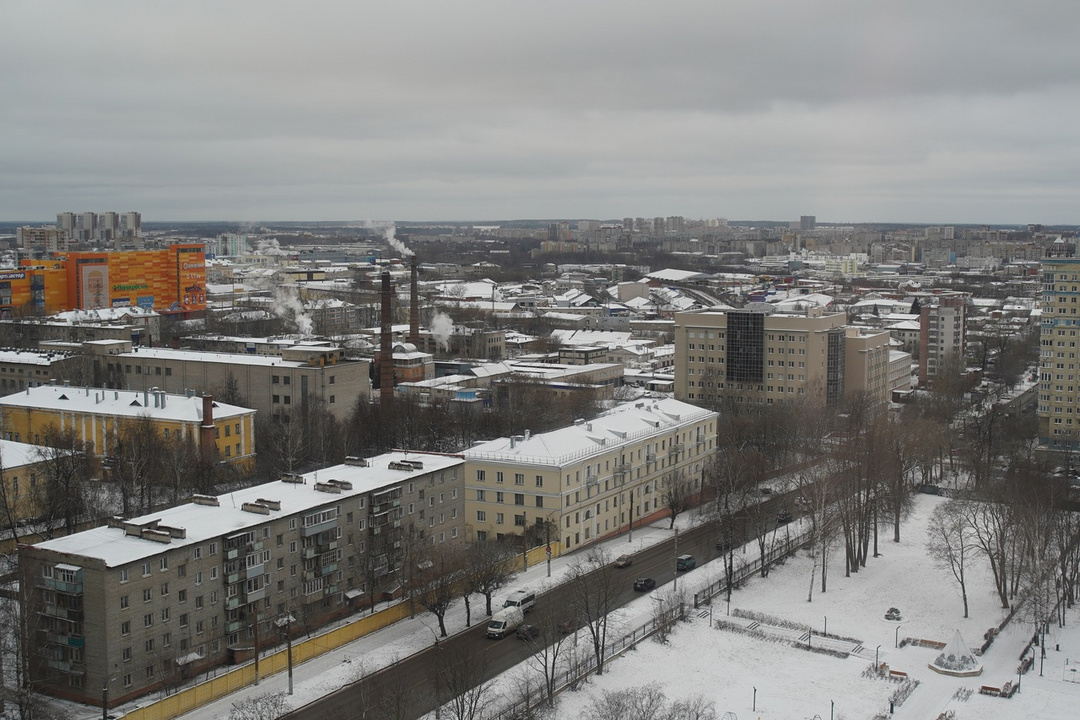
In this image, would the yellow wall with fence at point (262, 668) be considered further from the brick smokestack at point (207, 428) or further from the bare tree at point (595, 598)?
the brick smokestack at point (207, 428)

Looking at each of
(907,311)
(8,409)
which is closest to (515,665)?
(8,409)

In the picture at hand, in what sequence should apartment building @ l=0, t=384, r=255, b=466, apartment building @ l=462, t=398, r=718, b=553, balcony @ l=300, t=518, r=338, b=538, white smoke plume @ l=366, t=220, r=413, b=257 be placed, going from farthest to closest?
white smoke plume @ l=366, t=220, r=413, b=257 < apartment building @ l=0, t=384, r=255, b=466 < apartment building @ l=462, t=398, r=718, b=553 < balcony @ l=300, t=518, r=338, b=538

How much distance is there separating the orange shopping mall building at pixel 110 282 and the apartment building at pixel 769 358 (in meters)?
46.9

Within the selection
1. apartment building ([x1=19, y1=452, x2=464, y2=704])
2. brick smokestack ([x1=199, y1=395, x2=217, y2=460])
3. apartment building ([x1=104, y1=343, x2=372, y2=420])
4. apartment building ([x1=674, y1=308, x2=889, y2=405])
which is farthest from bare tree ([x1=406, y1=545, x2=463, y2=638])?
apartment building ([x1=674, y1=308, x2=889, y2=405])

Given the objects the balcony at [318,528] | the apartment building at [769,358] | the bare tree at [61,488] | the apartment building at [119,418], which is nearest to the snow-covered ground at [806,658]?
the balcony at [318,528]

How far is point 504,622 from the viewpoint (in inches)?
840

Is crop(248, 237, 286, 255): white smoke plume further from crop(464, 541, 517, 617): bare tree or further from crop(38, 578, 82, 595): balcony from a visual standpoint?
crop(38, 578, 82, 595): balcony

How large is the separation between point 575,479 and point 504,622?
7023mm

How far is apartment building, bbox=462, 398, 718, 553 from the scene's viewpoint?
1077 inches

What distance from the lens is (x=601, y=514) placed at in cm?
2897

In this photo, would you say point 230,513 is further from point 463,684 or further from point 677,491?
point 677,491

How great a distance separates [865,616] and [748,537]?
593 cm

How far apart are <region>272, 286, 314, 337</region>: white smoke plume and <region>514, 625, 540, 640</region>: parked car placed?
4366cm

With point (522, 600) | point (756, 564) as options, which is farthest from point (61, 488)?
point (756, 564)
